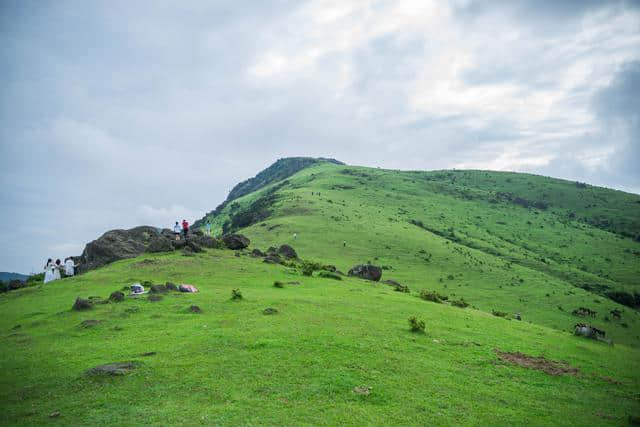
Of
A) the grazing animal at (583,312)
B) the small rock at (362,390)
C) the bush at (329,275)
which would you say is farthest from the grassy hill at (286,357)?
the bush at (329,275)

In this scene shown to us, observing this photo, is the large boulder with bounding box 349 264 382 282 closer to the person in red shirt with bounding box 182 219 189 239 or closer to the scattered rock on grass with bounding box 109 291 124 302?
the person in red shirt with bounding box 182 219 189 239

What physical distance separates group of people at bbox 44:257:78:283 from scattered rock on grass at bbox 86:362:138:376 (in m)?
31.2

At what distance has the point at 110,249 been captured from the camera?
46906 mm

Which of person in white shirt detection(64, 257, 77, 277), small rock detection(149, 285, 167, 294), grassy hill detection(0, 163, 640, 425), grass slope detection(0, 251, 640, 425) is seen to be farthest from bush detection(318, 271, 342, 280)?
person in white shirt detection(64, 257, 77, 277)

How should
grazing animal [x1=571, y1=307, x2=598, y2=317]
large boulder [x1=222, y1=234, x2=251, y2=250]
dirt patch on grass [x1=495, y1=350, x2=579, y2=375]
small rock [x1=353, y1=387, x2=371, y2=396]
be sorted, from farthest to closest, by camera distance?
1. grazing animal [x1=571, y1=307, x2=598, y2=317]
2. large boulder [x1=222, y1=234, x2=251, y2=250]
3. dirt patch on grass [x1=495, y1=350, x2=579, y2=375]
4. small rock [x1=353, y1=387, x2=371, y2=396]

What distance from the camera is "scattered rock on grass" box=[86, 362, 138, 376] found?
1712 cm

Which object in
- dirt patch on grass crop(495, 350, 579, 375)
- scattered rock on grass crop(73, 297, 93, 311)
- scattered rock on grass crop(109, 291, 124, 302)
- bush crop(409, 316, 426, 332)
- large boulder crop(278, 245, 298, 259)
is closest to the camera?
dirt patch on grass crop(495, 350, 579, 375)

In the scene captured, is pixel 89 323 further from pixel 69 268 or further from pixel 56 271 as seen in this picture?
pixel 69 268

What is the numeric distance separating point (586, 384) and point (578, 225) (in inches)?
5159

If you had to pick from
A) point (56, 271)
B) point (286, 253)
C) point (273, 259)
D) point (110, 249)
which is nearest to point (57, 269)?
point (56, 271)

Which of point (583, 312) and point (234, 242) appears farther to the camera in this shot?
point (583, 312)

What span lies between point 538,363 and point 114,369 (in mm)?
22404

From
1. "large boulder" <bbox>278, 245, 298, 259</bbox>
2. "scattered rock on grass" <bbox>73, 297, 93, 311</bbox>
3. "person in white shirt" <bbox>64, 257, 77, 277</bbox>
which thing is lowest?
"scattered rock on grass" <bbox>73, 297, 93, 311</bbox>

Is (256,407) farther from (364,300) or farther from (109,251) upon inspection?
(109,251)
